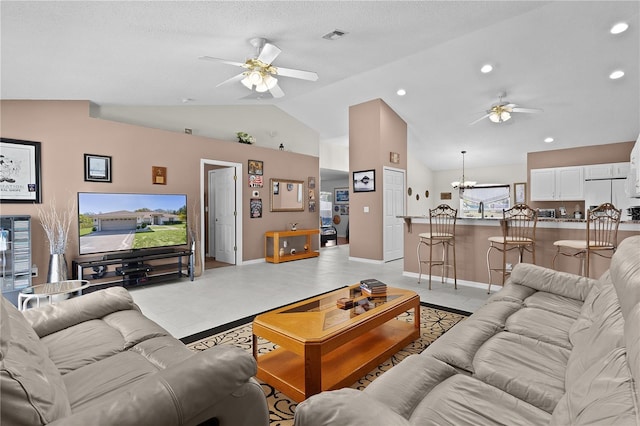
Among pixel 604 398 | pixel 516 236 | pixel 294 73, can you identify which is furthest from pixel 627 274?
pixel 294 73

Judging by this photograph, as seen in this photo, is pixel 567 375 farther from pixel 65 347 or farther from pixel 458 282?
pixel 458 282

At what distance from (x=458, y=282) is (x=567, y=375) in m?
3.52

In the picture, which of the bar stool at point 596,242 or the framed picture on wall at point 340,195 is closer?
the bar stool at point 596,242

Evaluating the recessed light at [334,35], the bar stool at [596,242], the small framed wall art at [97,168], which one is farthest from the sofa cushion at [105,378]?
the bar stool at [596,242]

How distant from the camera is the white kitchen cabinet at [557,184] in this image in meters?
7.10

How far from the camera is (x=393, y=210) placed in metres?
6.75

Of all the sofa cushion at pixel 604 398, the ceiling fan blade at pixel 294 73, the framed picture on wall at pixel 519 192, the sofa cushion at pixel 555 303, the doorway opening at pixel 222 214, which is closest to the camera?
the sofa cushion at pixel 604 398

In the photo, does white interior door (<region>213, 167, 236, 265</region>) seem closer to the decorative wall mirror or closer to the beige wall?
the beige wall

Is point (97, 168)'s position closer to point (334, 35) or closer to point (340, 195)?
point (334, 35)

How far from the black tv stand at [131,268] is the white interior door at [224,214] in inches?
56.1

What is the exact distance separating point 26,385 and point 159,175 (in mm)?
4801

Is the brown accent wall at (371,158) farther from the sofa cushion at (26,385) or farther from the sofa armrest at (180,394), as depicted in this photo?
the sofa cushion at (26,385)

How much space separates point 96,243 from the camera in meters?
4.27

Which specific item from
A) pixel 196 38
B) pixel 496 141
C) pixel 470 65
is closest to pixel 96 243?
pixel 196 38
